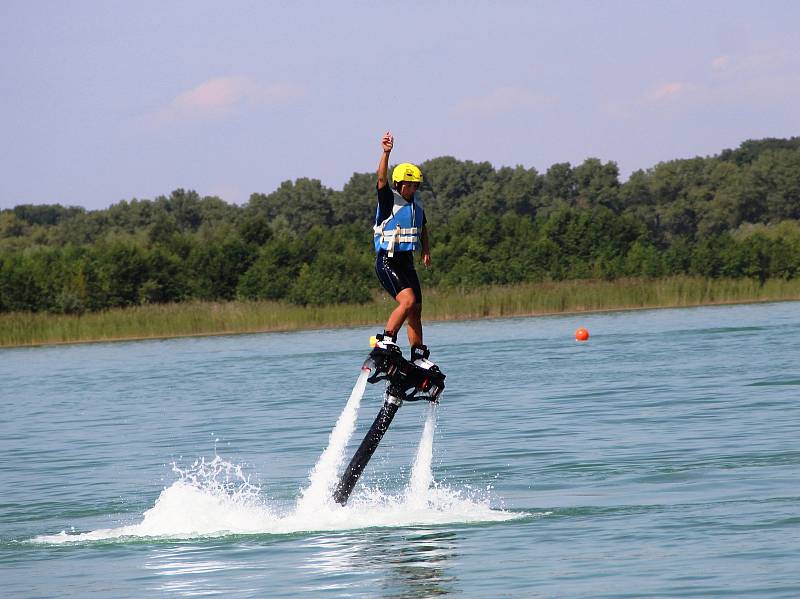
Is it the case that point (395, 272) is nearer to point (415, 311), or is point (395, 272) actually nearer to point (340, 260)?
point (415, 311)

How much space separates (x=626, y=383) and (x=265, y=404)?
655cm

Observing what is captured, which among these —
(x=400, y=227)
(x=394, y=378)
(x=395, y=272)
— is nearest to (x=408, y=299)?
(x=395, y=272)

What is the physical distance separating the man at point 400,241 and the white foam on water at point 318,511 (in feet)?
3.54

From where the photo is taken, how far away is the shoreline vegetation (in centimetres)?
4822

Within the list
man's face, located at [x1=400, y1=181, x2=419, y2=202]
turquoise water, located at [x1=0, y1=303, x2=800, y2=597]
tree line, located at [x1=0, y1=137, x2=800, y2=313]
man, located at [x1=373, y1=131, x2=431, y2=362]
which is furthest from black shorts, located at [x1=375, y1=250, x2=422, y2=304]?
tree line, located at [x1=0, y1=137, x2=800, y2=313]

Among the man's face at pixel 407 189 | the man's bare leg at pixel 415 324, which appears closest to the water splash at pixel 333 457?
the man's bare leg at pixel 415 324

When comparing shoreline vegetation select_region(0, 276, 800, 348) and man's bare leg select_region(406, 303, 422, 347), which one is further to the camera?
shoreline vegetation select_region(0, 276, 800, 348)

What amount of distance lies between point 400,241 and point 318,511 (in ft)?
9.52

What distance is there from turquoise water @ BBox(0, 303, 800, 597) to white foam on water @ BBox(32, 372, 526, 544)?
32mm

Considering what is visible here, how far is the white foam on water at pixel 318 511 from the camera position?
13.0m

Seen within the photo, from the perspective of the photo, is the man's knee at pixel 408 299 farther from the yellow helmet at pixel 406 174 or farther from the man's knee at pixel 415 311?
the yellow helmet at pixel 406 174

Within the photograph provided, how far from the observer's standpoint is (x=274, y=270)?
61219 mm

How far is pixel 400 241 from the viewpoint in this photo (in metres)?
12.1

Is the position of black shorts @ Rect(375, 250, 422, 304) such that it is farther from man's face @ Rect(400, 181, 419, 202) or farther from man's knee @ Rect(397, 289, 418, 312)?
man's face @ Rect(400, 181, 419, 202)
